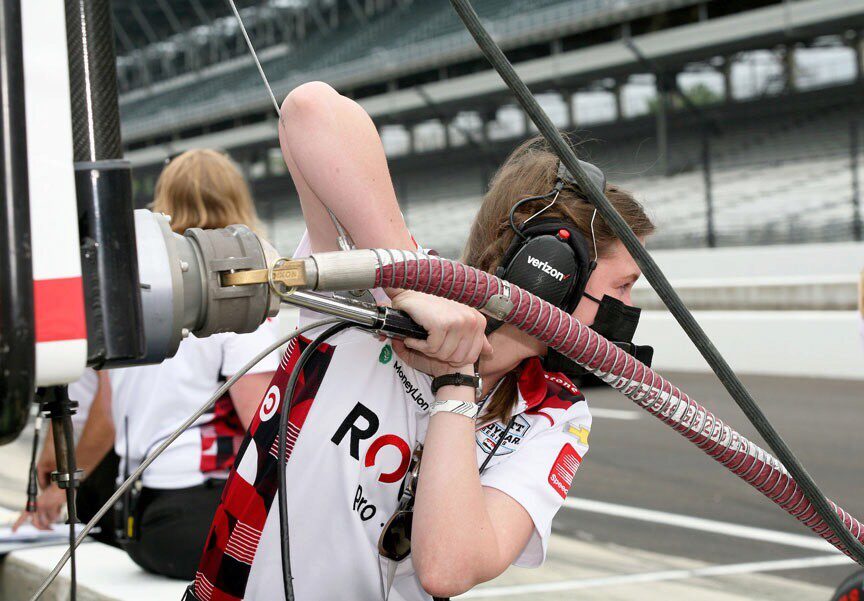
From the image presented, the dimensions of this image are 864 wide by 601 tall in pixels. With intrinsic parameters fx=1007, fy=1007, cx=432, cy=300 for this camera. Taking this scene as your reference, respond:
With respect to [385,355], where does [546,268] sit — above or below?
above

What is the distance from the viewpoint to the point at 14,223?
947 mm

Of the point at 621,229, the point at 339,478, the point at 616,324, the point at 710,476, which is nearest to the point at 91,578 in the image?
the point at 339,478

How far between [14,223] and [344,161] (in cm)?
70

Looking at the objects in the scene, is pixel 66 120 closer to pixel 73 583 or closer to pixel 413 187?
pixel 73 583

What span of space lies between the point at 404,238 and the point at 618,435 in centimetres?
731

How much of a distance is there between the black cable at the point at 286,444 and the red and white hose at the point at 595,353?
0.75 ft

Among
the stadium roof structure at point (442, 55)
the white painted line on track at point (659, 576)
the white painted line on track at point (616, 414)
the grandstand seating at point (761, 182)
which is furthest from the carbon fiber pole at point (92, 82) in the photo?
the stadium roof structure at point (442, 55)

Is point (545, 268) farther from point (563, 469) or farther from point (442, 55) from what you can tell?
point (442, 55)

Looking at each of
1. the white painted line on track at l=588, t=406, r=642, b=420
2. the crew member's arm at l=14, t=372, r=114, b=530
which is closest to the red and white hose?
the crew member's arm at l=14, t=372, r=114, b=530

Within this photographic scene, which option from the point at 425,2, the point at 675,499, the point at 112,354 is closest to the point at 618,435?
the point at 675,499

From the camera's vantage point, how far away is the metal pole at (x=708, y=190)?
1889 cm

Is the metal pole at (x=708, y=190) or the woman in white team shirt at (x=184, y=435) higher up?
the woman in white team shirt at (x=184, y=435)

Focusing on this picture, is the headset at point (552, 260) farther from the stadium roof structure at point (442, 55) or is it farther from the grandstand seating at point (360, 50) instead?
the grandstand seating at point (360, 50)

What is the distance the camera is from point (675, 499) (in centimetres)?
650
